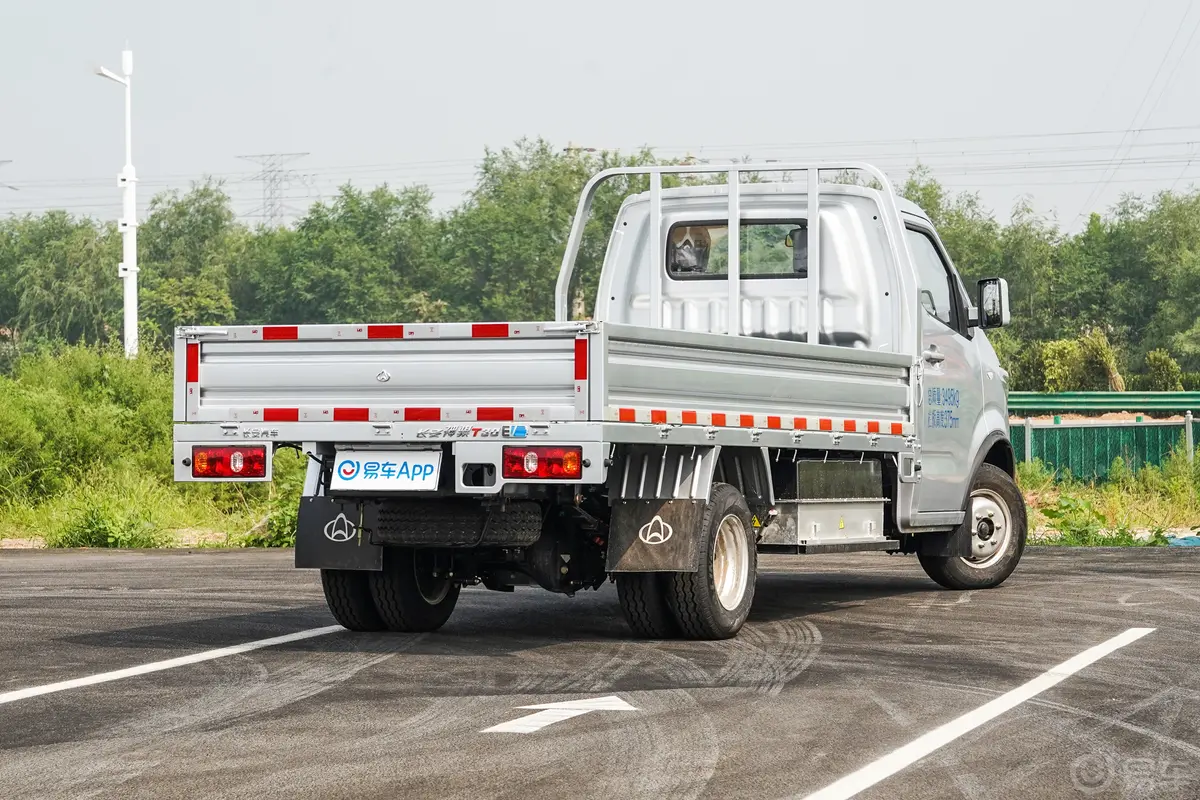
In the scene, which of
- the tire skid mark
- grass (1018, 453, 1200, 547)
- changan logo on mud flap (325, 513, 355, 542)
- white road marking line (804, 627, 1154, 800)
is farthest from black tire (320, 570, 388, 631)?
grass (1018, 453, 1200, 547)

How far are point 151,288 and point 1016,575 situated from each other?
89.1m

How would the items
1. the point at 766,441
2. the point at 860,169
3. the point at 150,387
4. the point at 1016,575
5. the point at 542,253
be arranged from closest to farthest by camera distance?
the point at 766,441, the point at 860,169, the point at 1016,575, the point at 150,387, the point at 542,253

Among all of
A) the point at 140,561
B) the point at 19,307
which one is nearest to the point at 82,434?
the point at 140,561

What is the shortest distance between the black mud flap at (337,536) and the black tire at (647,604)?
1.38 meters

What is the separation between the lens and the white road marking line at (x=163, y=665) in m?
8.61

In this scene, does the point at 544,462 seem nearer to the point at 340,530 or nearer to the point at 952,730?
the point at 340,530

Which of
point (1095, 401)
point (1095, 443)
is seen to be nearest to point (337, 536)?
point (1095, 443)

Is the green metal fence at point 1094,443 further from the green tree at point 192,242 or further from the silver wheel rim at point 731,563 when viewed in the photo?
the green tree at point 192,242

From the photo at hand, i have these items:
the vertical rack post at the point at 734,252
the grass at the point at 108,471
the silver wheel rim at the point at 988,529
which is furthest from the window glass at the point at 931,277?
the grass at the point at 108,471

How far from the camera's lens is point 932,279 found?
→ 13.0 metres

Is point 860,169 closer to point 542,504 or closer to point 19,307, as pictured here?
point 542,504

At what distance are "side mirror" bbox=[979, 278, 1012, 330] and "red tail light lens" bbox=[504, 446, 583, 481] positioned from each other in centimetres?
490

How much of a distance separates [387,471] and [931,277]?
502 cm

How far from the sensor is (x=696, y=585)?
32.6ft
